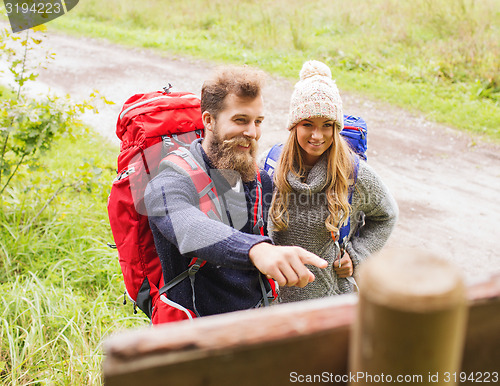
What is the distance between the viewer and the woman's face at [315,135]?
2.38 m

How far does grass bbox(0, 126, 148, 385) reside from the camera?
9.07 feet

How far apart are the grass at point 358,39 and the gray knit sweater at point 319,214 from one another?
5.33m

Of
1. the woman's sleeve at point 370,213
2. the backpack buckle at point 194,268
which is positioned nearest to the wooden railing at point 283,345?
the backpack buckle at point 194,268

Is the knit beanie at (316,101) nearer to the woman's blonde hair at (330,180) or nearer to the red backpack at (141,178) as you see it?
the woman's blonde hair at (330,180)

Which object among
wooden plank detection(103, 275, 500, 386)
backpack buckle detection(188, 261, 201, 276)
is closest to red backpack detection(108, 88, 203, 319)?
backpack buckle detection(188, 261, 201, 276)

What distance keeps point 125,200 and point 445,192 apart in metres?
4.50

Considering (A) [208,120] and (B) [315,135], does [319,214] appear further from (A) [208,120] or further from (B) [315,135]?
(A) [208,120]

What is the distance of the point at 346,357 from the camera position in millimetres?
674

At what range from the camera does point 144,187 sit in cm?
195

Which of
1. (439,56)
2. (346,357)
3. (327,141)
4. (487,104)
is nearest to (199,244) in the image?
(346,357)

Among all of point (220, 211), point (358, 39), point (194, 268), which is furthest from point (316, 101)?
point (358, 39)

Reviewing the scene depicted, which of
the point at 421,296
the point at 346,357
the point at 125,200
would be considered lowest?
the point at 125,200

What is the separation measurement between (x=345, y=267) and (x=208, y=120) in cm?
106

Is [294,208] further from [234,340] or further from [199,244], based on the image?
[234,340]
